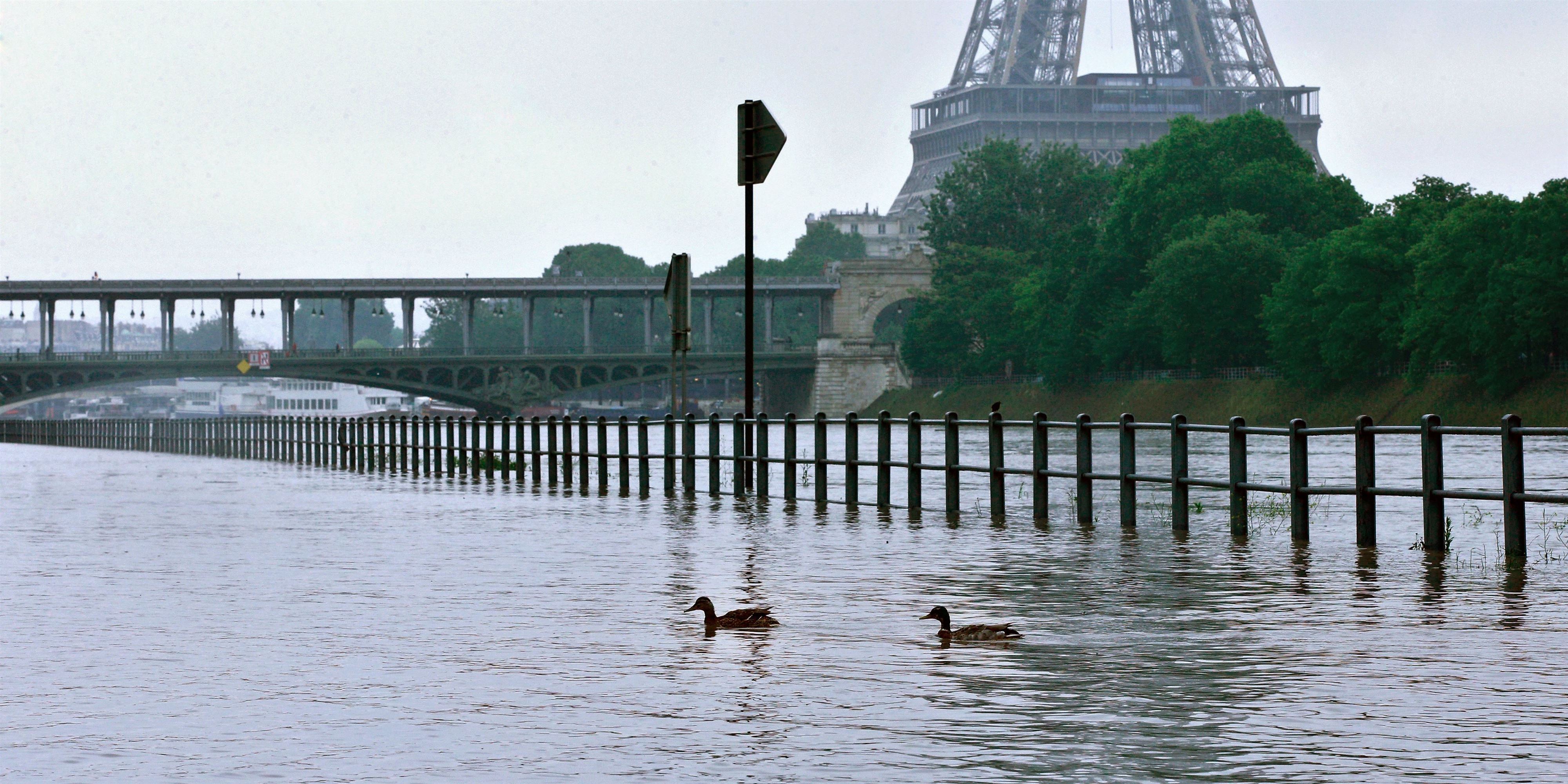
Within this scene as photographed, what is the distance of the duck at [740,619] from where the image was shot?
1116 cm

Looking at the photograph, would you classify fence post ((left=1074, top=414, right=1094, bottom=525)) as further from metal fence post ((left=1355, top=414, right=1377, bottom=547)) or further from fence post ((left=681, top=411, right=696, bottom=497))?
fence post ((left=681, top=411, right=696, bottom=497))

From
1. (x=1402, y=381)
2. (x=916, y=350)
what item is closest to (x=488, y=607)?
(x=1402, y=381)

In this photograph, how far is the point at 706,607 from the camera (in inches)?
449

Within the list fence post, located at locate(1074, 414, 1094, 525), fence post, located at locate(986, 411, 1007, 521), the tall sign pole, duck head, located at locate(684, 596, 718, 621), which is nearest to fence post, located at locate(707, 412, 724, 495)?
the tall sign pole

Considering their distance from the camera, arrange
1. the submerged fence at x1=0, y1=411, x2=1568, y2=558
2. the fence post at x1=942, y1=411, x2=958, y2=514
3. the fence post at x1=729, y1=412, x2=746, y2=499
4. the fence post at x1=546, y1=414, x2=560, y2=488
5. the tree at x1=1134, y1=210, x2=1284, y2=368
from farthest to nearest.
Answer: the tree at x1=1134, y1=210, x2=1284, y2=368 < the fence post at x1=546, y1=414, x2=560, y2=488 < the fence post at x1=729, y1=412, x2=746, y2=499 < the fence post at x1=942, y1=411, x2=958, y2=514 < the submerged fence at x1=0, y1=411, x2=1568, y2=558

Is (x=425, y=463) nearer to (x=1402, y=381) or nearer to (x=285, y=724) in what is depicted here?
(x=285, y=724)

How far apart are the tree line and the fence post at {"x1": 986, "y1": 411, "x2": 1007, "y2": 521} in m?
49.1

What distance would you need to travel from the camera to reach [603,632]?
11.2m

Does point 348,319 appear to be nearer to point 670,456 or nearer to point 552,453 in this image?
point 552,453

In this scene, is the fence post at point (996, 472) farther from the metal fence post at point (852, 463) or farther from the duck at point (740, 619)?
the duck at point (740, 619)

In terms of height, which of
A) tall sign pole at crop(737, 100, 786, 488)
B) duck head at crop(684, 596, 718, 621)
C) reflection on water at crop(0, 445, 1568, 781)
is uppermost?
tall sign pole at crop(737, 100, 786, 488)

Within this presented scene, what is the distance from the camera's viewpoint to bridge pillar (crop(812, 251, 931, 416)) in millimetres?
145125

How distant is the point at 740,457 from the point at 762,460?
962 millimetres

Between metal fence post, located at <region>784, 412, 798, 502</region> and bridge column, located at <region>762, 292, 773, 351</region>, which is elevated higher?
bridge column, located at <region>762, 292, 773, 351</region>
